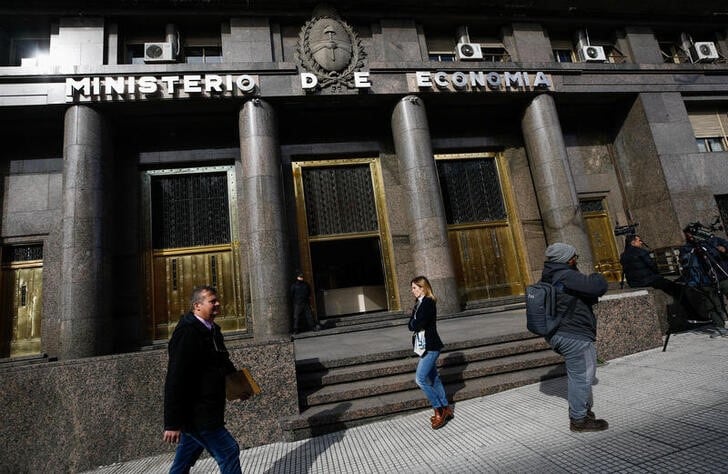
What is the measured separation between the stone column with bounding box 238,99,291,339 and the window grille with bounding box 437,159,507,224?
20.0 ft

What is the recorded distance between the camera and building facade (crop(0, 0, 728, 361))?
10.0 m

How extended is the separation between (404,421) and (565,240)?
9.20 meters

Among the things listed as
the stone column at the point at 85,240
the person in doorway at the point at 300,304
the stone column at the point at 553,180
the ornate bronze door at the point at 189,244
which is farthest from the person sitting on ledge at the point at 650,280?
the stone column at the point at 85,240

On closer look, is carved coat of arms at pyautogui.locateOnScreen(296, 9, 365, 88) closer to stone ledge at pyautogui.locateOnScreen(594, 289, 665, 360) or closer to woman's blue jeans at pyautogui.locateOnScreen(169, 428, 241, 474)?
stone ledge at pyautogui.locateOnScreen(594, 289, 665, 360)

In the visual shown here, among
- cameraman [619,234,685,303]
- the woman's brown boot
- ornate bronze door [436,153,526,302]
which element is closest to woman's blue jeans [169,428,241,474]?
the woman's brown boot

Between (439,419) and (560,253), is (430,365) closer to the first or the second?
(439,419)

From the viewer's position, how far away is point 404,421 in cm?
475

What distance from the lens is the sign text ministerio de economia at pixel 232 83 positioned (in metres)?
9.95

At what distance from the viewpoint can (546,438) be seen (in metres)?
3.64

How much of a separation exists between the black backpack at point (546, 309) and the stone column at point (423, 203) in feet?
22.2

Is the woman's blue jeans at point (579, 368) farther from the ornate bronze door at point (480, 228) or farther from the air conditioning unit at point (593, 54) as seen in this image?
the air conditioning unit at point (593, 54)

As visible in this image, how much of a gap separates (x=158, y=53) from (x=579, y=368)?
13.1 metres

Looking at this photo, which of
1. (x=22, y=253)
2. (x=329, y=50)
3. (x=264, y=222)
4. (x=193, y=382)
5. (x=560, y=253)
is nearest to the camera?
(x=193, y=382)

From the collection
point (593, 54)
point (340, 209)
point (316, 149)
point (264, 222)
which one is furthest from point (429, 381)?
point (593, 54)
